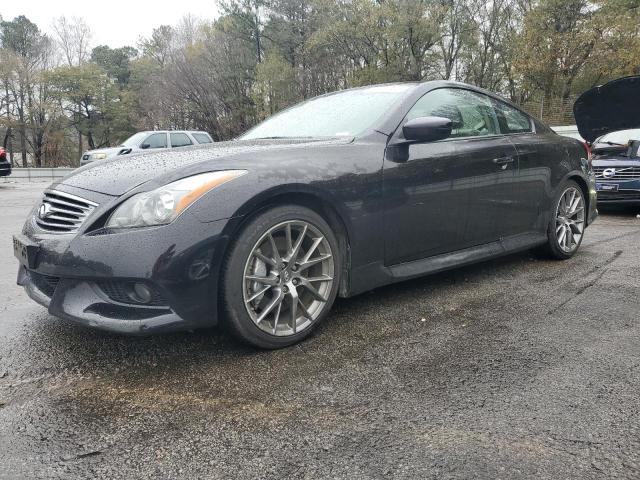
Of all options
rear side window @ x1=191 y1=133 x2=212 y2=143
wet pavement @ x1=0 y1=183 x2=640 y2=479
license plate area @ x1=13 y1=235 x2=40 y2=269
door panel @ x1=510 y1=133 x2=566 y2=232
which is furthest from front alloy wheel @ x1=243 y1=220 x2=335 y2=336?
rear side window @ x1=191 y1=133 x2=212 y2=143

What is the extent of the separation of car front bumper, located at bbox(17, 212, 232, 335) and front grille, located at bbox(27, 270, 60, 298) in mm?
61

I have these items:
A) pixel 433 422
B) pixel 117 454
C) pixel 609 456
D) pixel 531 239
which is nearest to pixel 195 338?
pixel 117 454

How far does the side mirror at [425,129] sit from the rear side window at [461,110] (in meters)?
0.23

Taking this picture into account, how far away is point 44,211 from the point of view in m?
2.53

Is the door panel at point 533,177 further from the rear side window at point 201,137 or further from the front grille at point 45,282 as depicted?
the rear side window at point 201,137

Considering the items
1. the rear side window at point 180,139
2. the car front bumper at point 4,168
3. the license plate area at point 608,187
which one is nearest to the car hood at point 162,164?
the license plate area at point 608,187

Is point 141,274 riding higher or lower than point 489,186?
lower

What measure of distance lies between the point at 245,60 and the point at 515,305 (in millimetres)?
37435

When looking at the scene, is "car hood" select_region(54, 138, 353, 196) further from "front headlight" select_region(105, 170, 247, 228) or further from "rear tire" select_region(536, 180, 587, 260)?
"rear tire" select_region(536, 180, 587, 260)

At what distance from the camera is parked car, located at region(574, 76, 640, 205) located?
23.1ft

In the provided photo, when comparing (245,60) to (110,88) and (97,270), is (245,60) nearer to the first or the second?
(110,88)

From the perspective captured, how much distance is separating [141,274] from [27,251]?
0.71m

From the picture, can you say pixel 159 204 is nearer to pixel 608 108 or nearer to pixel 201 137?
pixel 608 108

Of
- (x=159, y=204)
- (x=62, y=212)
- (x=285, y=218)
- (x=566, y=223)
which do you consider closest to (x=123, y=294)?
(x=159, y=204)
